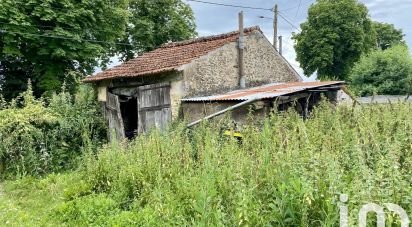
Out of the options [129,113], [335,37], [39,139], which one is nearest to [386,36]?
[335,37]

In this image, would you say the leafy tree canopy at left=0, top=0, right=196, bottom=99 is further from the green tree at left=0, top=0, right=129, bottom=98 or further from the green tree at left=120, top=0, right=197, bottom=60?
the green tree at left=120, top=0, right=197, bottom=60

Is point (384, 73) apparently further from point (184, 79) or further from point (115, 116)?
point (115, 116)

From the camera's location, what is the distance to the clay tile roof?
11.5 m

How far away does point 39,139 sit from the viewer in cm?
964

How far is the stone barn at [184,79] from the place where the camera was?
1105 cm

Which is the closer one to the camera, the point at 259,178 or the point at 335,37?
the point at 259,178

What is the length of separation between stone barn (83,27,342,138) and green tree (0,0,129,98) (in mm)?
3123

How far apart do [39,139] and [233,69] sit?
6746mm

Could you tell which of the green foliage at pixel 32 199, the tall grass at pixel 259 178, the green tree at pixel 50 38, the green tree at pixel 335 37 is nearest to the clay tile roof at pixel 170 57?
the green tree at pixel 50 38

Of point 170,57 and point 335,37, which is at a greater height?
point 335,37

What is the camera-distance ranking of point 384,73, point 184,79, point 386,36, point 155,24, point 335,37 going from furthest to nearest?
point 386,36
point 335,37
point 384,73
point 155,24
point 184,79

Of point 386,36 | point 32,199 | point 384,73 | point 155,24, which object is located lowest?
point 32,199

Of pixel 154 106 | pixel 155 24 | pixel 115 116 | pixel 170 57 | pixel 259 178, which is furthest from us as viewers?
pixel 155 24

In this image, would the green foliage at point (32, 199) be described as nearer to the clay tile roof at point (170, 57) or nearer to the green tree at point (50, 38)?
the clay tile roof at point (170, 57)
